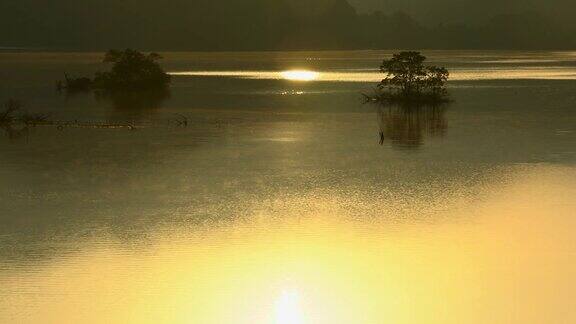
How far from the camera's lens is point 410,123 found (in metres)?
53.1

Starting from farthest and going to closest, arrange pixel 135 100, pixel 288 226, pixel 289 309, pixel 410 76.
Result: 1. pixel 135 100
2. pixel 410 76
3. pixel 288 226
4. pixel 289 309

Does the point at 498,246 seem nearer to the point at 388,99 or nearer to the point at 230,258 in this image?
the point at 230,258

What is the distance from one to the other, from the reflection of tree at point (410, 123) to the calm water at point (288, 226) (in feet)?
1.32

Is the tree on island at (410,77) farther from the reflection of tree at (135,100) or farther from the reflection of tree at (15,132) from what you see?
the reflection of tree at (15,132)

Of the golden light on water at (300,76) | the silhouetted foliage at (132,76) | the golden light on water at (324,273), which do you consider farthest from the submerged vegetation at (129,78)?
the golden light on water at (324,273)

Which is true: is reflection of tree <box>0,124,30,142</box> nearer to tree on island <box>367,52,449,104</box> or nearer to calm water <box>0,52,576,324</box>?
calm water <box>0,52,576,324</box>

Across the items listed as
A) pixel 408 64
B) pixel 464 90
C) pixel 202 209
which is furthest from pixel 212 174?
pixel 464 90

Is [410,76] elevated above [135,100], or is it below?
above

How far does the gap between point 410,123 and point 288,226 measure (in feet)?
95.2

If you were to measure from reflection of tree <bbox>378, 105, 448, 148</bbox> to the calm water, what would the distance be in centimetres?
40

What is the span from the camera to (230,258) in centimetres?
2156

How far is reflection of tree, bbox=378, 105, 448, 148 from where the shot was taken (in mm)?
45469

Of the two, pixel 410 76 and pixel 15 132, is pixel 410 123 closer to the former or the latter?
pixel 410 76

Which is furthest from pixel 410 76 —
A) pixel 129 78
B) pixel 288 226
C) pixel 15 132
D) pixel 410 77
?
pixel 288 226
